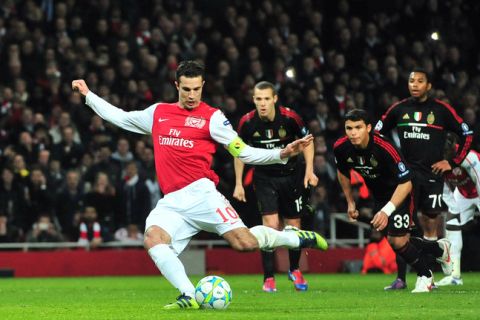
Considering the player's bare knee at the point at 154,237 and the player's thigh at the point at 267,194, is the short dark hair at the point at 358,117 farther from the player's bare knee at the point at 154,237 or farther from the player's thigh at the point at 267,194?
the player's bare knee at the point at 154,237

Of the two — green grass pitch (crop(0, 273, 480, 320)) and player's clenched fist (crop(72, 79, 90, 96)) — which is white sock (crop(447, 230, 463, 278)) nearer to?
green grass pitch (crop(0, 273, 480, 320))

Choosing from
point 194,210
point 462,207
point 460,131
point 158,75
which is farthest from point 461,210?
point 158,75

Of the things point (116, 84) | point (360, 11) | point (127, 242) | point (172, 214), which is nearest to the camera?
point (172, 214)

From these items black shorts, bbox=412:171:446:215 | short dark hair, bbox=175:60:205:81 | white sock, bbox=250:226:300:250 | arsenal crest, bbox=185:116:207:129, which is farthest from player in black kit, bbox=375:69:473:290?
short dark hair, bbox=175:60:205:81

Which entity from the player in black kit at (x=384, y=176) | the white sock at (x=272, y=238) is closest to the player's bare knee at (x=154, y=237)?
the white sock at (x=272, y=238)

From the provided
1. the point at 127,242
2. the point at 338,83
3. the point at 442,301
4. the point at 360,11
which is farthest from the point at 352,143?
the point at 360,11

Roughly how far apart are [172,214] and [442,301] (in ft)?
8.92

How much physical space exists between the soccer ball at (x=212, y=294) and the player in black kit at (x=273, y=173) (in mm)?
3324

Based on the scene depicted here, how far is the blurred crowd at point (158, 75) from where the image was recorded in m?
19.0

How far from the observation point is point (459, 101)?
22219 mm

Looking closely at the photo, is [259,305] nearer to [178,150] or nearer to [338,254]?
[178,150]

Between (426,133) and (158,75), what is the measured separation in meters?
9.25

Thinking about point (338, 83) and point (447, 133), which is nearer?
point (447, 133)

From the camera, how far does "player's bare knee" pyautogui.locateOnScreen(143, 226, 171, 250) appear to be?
9.74m
